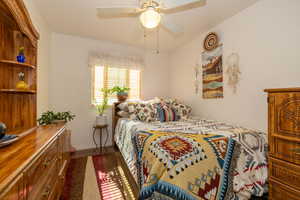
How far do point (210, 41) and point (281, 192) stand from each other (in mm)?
2308

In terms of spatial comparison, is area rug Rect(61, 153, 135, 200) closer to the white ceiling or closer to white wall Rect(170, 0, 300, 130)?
white wall Rect(170, 0, 300, 130)

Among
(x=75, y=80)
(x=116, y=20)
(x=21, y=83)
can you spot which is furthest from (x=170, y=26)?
Result: (x=75, y=80)

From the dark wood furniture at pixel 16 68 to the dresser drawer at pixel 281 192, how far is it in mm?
2362

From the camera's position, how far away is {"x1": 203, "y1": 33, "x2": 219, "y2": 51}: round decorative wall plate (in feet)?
7.97

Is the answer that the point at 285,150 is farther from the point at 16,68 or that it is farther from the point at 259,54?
the point at 16,68

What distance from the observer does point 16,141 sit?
1.01 meters

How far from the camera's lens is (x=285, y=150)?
1203 millimetres

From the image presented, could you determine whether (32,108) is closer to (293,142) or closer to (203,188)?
(203,188)

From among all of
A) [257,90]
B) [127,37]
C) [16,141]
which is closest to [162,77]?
[127,37]

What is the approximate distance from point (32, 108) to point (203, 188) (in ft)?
6.18

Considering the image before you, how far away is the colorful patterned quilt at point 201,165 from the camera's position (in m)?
1.08

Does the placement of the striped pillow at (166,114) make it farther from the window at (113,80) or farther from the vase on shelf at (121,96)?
the window at (113,80)

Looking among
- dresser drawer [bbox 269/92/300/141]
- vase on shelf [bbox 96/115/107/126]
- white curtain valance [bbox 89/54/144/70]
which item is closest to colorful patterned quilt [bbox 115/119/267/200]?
dresser drawer [bbox 269/92/300/141]

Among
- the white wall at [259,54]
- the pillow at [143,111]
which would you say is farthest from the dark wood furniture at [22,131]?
the white wall at [259,54]
